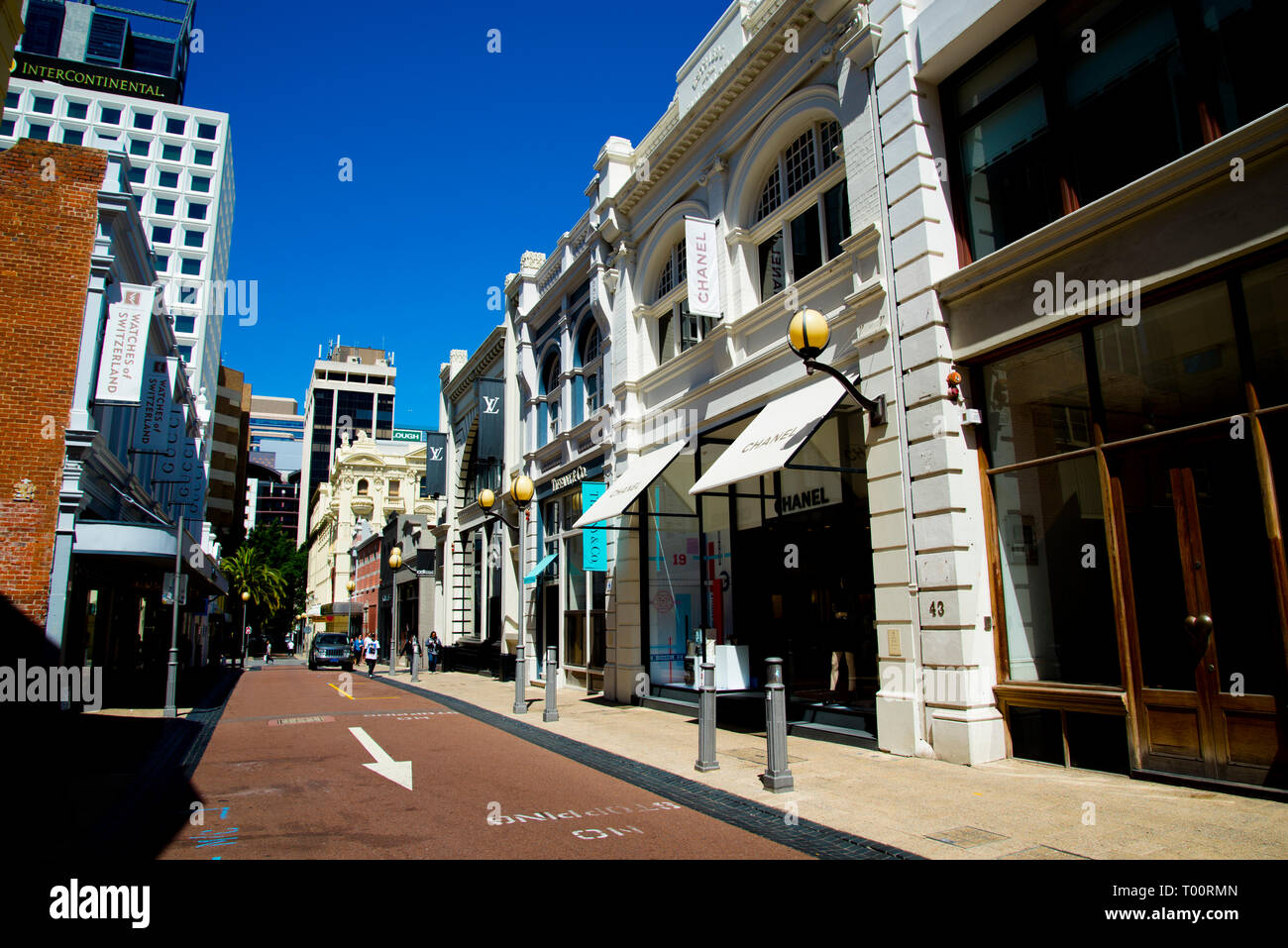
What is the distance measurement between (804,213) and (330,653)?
109 feet

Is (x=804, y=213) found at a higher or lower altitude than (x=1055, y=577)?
higher

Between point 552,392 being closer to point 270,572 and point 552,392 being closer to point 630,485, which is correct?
point 630,485

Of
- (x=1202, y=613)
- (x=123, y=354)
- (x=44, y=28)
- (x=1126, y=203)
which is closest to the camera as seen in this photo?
(x=1202, y=613)

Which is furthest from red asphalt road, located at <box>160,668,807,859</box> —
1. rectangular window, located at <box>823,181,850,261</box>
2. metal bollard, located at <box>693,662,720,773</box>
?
rectangular window, located at <box>823,181,850,261</box>

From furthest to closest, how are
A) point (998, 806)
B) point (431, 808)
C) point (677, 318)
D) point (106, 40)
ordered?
point (106, 40), point (677, 318), point (431, 808), point (998, 806)

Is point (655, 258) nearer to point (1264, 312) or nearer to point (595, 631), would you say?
point (595, 631)

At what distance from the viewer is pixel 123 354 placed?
15.1 m

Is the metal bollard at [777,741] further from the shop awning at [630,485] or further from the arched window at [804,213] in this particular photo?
the arched window at [804,213]

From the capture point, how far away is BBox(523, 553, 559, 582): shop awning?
75.4ft

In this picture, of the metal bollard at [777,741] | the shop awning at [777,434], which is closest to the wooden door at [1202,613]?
the metal bollard at [777,741]

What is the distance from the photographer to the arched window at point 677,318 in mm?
16156

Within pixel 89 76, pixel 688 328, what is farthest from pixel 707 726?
pixel 89 76

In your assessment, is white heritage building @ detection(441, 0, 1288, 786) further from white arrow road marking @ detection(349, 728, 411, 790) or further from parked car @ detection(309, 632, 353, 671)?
parked car @ detection(309, 632, 353, 671)
